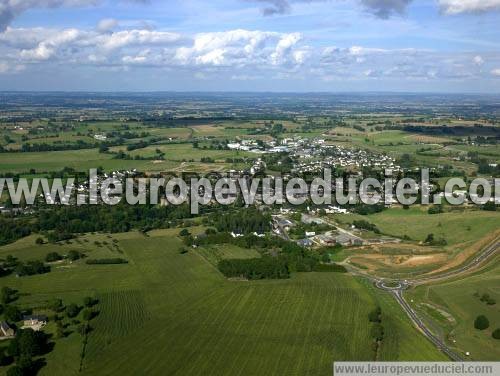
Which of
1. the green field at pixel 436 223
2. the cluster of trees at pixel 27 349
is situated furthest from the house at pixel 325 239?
the cluster of trees at pixel 27 349

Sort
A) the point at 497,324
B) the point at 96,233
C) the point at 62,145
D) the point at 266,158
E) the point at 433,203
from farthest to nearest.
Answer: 1. the point at 62,145
2. the point at 266,158
3. the point at 433,203
4. the point at 96,233
5. the point at 497,324

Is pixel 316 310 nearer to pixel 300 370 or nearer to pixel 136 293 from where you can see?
pixel 300 370

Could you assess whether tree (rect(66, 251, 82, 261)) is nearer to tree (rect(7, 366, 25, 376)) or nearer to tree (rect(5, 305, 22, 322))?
tree (rect(5, 305, 22, 322))

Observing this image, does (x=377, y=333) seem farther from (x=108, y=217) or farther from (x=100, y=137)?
(x=100, y=137)

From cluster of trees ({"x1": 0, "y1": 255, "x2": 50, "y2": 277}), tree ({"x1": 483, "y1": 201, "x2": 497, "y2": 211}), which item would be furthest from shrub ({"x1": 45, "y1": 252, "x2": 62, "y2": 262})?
tree ({"x1": 483, "y1": 201, "x2": 497, "y2": 211})

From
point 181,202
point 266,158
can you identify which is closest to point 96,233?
point 181,202

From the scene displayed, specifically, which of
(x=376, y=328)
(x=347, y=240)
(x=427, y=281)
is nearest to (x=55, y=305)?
(x=376, y=328)

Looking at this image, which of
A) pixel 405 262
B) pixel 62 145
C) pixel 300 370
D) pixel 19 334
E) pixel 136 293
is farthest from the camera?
pixel 62 145

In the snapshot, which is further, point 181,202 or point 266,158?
point 266,158
